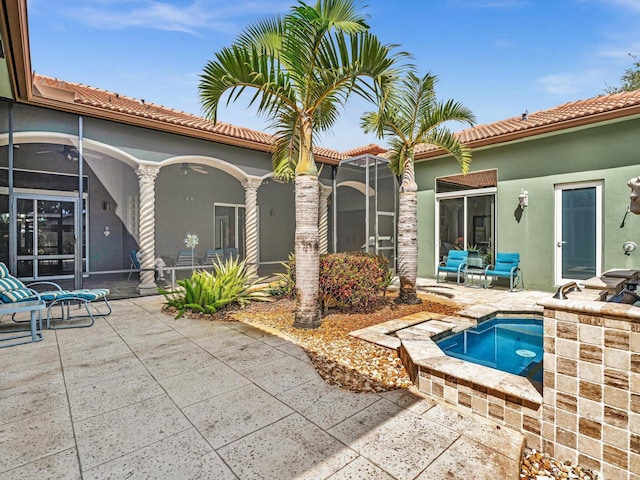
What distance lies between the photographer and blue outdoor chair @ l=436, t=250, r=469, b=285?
29.6 ft

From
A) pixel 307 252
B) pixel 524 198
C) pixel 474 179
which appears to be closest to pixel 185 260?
pixel 307 252

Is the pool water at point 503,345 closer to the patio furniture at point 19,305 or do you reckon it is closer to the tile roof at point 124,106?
the tile roof at point 124,106

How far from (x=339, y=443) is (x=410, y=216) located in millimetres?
4814

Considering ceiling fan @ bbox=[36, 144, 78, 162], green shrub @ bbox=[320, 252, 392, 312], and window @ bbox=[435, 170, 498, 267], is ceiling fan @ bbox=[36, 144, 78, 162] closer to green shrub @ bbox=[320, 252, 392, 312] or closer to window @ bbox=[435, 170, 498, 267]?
green shrub @ bbox=[320, 252, 392, 312]

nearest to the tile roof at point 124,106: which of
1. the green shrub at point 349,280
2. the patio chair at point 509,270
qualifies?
the green shrub at point 349,280

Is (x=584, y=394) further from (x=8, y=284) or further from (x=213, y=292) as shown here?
(x=8, y=284)

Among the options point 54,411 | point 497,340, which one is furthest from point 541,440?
point 54,411

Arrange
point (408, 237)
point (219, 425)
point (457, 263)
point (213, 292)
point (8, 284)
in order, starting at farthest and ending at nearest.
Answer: point (457, 263) → point (408, 237) → point (213, 292) → point (8, 284) → point (219, 425)

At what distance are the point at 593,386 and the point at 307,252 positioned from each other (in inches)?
133

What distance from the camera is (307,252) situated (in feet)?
15.5

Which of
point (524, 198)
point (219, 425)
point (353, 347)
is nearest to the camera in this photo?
point (219, 425)

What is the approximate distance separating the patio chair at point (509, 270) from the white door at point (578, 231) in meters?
0.79

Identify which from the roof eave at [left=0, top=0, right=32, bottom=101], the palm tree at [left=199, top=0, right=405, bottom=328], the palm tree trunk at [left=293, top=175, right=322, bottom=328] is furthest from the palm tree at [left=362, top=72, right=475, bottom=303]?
the roof eave at [left=0, top=0, right=32, bottom=101]

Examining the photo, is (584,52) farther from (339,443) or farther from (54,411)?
(54,411)
